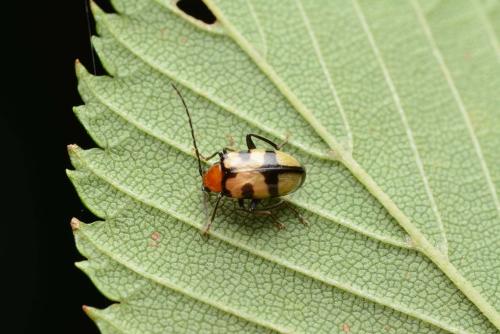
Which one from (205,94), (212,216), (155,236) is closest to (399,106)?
(205,94)

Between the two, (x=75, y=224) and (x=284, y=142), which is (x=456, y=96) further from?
(x=75, y=224)

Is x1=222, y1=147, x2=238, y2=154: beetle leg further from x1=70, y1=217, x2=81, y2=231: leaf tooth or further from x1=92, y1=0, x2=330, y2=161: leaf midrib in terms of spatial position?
x1=70, y1=217, x2=81, y2=231: leaf tooth

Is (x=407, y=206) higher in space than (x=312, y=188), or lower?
lower

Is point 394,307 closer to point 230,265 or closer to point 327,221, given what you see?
point 327,221

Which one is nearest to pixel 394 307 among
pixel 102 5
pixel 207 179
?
pixel 207 179

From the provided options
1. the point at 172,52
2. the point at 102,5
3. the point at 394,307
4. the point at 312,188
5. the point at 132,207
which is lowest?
the point at 394,307

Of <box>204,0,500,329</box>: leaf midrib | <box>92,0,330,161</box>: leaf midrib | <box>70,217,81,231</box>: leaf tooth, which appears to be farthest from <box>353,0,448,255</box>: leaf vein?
<box>70,217,81,231</box>: leaf tooth

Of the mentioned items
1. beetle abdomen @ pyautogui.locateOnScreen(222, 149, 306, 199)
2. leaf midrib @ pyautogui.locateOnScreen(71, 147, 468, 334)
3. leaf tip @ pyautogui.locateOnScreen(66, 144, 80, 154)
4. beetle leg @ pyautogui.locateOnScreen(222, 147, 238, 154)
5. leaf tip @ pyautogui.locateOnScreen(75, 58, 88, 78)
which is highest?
leaf tip @ pyautogui.locateOnScreen(75, 58, 88, 78)

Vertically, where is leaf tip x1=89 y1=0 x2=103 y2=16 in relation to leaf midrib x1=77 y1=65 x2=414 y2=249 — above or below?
above
